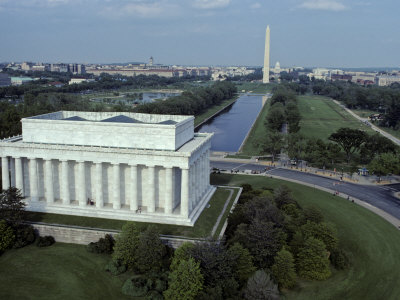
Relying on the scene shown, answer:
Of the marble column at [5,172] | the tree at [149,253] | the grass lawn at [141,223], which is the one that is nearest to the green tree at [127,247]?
the tree at [149,253]

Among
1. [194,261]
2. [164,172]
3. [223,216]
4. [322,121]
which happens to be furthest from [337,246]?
[322,121]

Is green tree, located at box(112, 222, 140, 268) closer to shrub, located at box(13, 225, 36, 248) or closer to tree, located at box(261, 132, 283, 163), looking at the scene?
shrub, located at box(13, 225, 36, 248)

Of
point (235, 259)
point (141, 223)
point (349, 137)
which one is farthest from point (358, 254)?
point (349, 137)

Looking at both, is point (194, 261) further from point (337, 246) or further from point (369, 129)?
point (369, 129)

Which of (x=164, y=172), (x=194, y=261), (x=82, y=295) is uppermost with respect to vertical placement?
(x=164, y=172)

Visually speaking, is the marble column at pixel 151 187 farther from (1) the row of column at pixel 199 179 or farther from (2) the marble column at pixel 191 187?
(1) the row of column at pixel 199 179

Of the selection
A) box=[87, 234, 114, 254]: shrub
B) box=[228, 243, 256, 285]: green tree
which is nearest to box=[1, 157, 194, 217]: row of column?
box=[87, 234, 114, 254]: shrub

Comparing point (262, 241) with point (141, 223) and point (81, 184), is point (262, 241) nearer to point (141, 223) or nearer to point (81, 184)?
point (141, 223)
